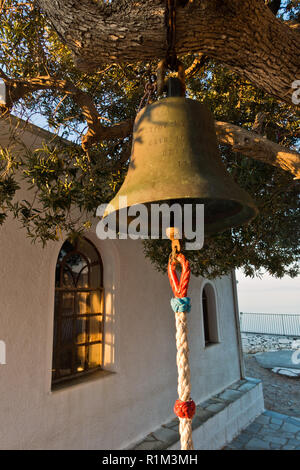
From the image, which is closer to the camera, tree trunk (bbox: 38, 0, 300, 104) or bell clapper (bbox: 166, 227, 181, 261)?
bell clapper (bbox: 166, 227, 181, 261)

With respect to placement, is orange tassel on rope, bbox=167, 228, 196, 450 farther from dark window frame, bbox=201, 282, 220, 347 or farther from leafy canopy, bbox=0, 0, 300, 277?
dark window frame, bbox=201, 282, 220, 347

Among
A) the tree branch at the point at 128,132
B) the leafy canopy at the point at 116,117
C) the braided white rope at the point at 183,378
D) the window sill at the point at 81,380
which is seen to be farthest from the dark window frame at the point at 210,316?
the braided white rope at the point at 183,378

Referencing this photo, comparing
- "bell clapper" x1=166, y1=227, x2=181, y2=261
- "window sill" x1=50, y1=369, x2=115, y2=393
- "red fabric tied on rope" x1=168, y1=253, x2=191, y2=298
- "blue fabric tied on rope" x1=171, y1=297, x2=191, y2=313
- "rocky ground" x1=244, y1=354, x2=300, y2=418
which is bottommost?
"rocky ground" x1=244, y1=354, x2=300, y2=418

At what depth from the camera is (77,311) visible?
4656 mm

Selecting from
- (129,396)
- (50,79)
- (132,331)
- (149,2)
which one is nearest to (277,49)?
(149,2)

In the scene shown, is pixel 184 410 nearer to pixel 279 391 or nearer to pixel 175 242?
pixel 175 242

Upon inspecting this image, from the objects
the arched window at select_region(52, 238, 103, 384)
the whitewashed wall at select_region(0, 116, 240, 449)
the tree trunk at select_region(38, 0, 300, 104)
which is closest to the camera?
the tree trunk at select_region(38, 0, 300, 104)

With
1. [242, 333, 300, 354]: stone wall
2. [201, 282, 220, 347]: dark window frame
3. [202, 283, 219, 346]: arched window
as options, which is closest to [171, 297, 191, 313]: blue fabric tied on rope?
[201, 282, 220, 347]: dark window frame

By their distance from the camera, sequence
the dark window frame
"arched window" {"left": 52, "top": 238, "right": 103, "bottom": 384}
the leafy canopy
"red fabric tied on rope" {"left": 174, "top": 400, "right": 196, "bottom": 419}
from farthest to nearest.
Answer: the dark window frame < "arched window" {"left": 52, "top": 238, "right": 103, "bottom": 384} < the leafy canopy < "red fabric tied on rope" {"left": 174, "top": 400, "right": 196, "bottom": 419}

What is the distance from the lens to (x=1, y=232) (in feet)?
11.6

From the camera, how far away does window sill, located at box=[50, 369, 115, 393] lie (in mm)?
3971

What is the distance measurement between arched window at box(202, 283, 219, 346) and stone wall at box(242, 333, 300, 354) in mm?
9013

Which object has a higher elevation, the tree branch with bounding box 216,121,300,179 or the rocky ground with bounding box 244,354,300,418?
the tree branch with bounding box 216,121,300,179

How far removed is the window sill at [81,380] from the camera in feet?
13.0
